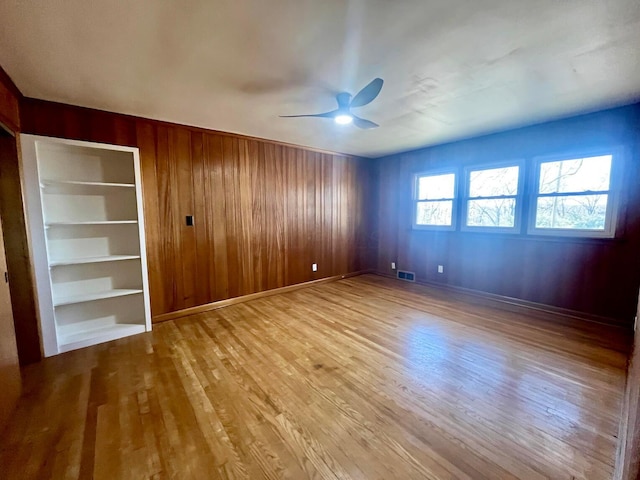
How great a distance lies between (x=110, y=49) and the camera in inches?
69.2

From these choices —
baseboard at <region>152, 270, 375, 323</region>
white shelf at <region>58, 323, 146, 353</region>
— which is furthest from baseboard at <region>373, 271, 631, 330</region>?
white shelf at <region>58, 323, 146, 353</region>

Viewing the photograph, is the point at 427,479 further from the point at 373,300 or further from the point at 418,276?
the point at 418,276

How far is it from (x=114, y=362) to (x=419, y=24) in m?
3.51

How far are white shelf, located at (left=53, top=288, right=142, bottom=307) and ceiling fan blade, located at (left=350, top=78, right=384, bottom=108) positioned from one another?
304 cm

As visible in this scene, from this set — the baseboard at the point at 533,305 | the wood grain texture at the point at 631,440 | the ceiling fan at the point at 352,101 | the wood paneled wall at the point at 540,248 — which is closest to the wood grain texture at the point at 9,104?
the ceiling fan at the point at 352,101

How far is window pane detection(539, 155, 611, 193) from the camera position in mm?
3043

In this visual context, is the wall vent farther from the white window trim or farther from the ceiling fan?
the ceiling fan

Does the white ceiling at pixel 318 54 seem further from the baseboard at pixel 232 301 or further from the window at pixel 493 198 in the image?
the baseboard at pixel 232 301

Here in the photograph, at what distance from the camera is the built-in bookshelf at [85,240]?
8.01 ft

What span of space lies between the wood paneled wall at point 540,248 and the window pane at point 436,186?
0.20 m

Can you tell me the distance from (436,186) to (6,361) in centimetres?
532

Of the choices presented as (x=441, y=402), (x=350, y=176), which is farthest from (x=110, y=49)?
(x=350, y=176)

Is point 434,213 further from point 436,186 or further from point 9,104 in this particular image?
point 9,104

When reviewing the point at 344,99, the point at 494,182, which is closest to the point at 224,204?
the point at 344,99
